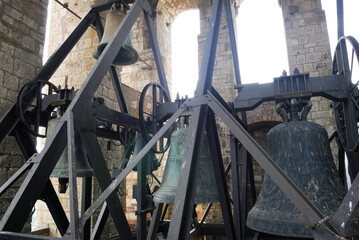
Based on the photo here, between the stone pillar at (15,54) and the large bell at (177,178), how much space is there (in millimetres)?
2032

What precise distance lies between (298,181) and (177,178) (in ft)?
2.87

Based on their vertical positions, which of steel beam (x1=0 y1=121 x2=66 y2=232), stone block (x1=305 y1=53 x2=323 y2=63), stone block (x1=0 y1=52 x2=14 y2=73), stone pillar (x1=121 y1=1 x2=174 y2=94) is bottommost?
steel beam (x1=0 y1=121 x2=66 y2=232)

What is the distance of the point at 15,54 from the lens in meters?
3.28

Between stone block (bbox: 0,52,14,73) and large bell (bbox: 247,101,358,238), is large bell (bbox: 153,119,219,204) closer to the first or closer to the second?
large bell (bbox: 247,101,358,238)

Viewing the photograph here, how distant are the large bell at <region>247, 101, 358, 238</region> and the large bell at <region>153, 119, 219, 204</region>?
360 millimetres

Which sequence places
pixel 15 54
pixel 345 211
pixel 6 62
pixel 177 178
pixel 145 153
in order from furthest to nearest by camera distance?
pixel 15 54
pixel 6 62
pixel 177 178
pixel 145 153
pixel 345 211

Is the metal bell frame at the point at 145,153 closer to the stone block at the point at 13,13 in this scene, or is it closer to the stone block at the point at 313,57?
the stone block at the point at 13,13

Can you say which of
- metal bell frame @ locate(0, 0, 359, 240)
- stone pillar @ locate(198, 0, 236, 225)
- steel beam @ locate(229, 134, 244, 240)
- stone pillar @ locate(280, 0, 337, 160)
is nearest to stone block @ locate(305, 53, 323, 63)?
stone pillar @ locate(280, 0, 337, 160)

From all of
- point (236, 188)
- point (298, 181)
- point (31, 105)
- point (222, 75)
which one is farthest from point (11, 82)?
point (222, 75)

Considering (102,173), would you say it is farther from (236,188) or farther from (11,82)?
(11,82)

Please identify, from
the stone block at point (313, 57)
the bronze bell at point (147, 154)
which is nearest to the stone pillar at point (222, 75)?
the stone block at point (313, 57)

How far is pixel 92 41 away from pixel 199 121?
4239mm

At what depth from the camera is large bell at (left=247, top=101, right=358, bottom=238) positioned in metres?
1.52

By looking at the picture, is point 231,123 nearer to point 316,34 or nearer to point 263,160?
point 263,160
